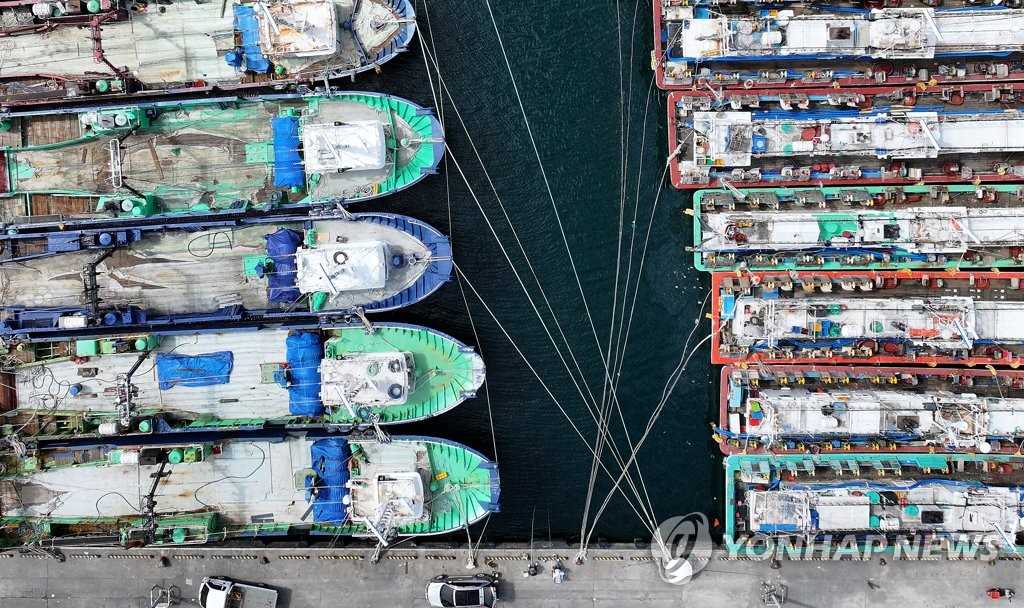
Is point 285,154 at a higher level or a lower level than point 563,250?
higher

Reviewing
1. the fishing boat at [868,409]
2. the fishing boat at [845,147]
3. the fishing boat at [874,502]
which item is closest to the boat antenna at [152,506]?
the fishing boat at [868,409]

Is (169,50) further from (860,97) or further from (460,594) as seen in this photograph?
(860,97)

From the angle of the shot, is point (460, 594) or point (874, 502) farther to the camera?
point (460, 594)

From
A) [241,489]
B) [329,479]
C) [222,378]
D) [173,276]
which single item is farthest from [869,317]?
[173,276]

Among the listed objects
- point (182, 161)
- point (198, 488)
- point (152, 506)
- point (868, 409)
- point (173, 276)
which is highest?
point (182, 161)

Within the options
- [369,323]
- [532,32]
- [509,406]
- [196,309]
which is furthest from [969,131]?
[196,309]

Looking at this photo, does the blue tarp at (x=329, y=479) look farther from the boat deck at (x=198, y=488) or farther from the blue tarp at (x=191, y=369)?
the blue tarp at (x=191, y=369)
